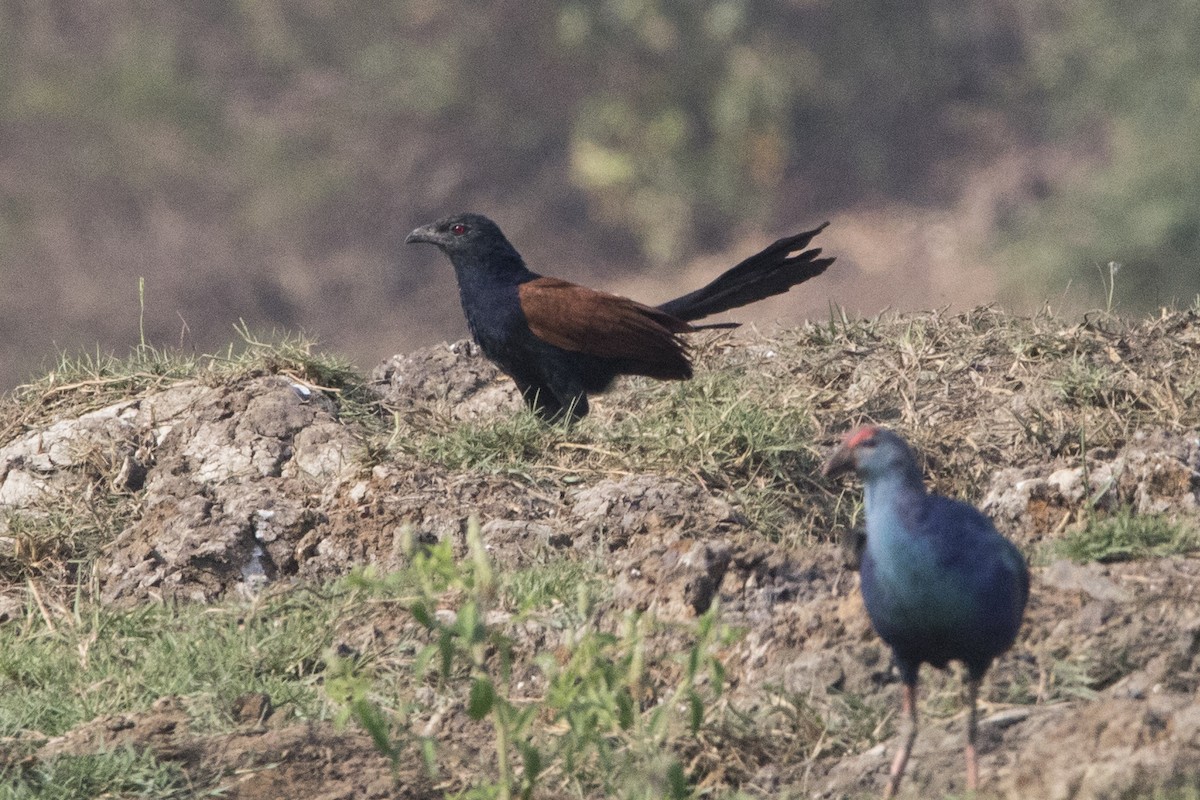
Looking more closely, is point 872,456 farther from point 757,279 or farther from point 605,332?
point 757,279

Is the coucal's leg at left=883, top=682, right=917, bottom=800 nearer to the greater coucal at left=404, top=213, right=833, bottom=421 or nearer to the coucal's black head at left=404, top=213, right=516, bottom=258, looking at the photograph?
the greater coucal at left=404, top=213, right=833, bottom=421

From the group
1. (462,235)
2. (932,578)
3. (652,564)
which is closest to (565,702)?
(932,578)

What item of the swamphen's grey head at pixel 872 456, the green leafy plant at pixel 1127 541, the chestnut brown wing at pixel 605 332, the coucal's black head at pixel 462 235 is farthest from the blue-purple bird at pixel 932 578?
the coucal's black head at pixel 462 235

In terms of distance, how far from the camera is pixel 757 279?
21.5ft

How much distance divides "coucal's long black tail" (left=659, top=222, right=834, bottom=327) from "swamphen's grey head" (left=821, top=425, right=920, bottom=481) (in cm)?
329

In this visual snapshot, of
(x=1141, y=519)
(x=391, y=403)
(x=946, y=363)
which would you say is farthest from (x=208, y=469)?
(x=1141, y=519)

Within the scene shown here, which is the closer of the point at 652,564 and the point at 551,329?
the point at 652,564

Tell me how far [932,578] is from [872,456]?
28 cm

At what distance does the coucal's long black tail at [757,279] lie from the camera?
6531 mm

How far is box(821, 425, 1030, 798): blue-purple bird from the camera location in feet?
9.93

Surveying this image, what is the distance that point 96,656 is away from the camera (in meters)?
4.36

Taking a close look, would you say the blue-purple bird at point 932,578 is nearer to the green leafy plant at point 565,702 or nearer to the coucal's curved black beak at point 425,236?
the green leafy plant at point 565,702

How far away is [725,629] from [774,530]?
214 centimetres

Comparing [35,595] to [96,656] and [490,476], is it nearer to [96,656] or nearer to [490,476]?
[96,656]
